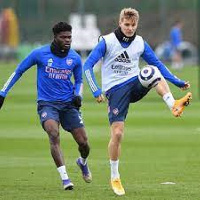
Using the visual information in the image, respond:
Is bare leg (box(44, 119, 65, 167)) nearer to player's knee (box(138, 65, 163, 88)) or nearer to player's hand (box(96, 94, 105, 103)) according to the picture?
player's hand (box(96, 94, 105, 103))

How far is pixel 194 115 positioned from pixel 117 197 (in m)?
12.9

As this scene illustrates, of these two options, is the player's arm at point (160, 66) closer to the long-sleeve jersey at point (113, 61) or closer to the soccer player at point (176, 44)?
the long-sleeve jersey at point (113, 61)

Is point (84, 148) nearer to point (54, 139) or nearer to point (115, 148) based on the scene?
point (54, 139)

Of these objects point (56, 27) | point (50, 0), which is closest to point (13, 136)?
point (56, 27)

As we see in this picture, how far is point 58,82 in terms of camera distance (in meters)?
13.5

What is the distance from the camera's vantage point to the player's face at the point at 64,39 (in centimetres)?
1336

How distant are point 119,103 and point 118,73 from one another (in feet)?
1.29

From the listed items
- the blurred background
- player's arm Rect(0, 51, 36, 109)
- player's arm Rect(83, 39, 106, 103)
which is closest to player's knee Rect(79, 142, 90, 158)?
player's arm Rect(83, 39, 106, 103)

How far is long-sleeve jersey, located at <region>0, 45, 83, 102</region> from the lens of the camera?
13391 mm

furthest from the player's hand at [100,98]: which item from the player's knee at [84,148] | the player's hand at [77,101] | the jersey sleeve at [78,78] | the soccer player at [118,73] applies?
the player's knee at [84,148]

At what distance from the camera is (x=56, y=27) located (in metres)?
13.3

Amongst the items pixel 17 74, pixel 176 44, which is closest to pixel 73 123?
pixel 17 74

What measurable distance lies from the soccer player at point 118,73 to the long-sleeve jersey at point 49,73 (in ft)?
1.62

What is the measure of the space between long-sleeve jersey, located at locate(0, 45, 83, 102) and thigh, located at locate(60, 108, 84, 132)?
0.17 meters
